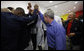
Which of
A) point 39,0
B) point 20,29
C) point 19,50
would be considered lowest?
point 19,50

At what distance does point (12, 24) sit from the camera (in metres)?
1.19

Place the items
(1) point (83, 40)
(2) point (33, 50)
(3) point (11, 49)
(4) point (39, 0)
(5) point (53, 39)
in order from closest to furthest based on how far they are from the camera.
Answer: (1) point (83, 40) < (3) point (11, 49) < (5) point (53, 39) < (2) point (33, 50) < (4) point (39, 0)

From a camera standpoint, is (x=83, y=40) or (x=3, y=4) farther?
(x=3, y=4)

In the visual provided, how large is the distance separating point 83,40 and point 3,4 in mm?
3132

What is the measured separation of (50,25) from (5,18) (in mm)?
749

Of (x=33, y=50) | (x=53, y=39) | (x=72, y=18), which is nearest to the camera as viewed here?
(x=53, y=39)

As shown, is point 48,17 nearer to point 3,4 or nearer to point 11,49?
point 11,49

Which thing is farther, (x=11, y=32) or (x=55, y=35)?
(x=55, y=35)

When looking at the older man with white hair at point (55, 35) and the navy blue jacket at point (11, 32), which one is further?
the older man with white hair at point (55, 35)

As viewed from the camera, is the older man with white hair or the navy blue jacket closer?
the navy blue jacket

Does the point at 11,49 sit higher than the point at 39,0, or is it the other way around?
the point at 39,0

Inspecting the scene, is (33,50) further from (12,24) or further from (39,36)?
(12,24)

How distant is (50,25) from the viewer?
1501 millimetres

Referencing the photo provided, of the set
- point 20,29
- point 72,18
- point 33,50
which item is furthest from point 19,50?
point 72,18
